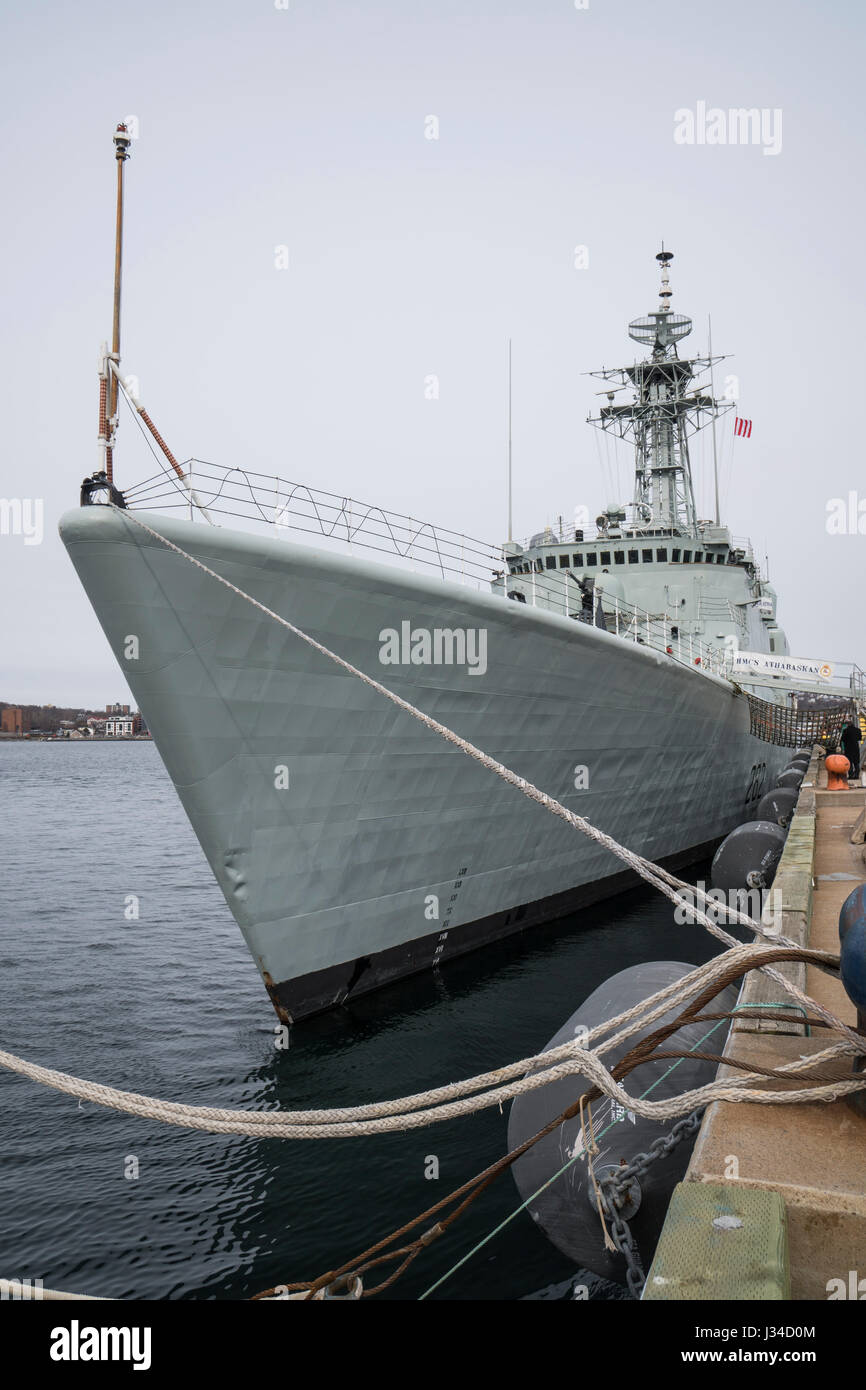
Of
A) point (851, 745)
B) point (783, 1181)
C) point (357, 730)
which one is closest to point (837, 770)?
point (851, 745)

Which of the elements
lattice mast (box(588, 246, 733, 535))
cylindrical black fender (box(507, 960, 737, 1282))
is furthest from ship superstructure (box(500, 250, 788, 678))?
cylindrical black fender (box(507, 960, 737, 1282))

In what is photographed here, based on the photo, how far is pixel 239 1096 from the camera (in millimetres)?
6309

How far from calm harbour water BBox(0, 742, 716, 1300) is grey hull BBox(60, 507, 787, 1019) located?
A: 0.66 metres

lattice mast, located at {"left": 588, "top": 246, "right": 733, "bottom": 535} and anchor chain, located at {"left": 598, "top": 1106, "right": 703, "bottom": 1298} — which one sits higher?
lattice mast, located at {"left": 588, "top": 246, "right": 733, "bottom": 535}

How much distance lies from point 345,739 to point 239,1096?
2832mm

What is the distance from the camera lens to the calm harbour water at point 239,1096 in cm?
448

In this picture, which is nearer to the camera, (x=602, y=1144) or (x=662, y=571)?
(x=602, y=1144)

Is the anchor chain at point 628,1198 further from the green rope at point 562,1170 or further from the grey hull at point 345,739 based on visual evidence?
the grey hull at point 345,739

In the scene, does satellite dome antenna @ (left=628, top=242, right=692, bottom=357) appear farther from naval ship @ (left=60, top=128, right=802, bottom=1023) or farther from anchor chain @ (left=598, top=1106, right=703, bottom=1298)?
anchor chain @ (left=598, top=1106, right=703, bottom=1298)

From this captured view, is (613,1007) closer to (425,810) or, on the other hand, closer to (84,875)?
(425,810)

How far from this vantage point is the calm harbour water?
4.48 m

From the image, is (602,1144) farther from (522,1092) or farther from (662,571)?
(662,571)
